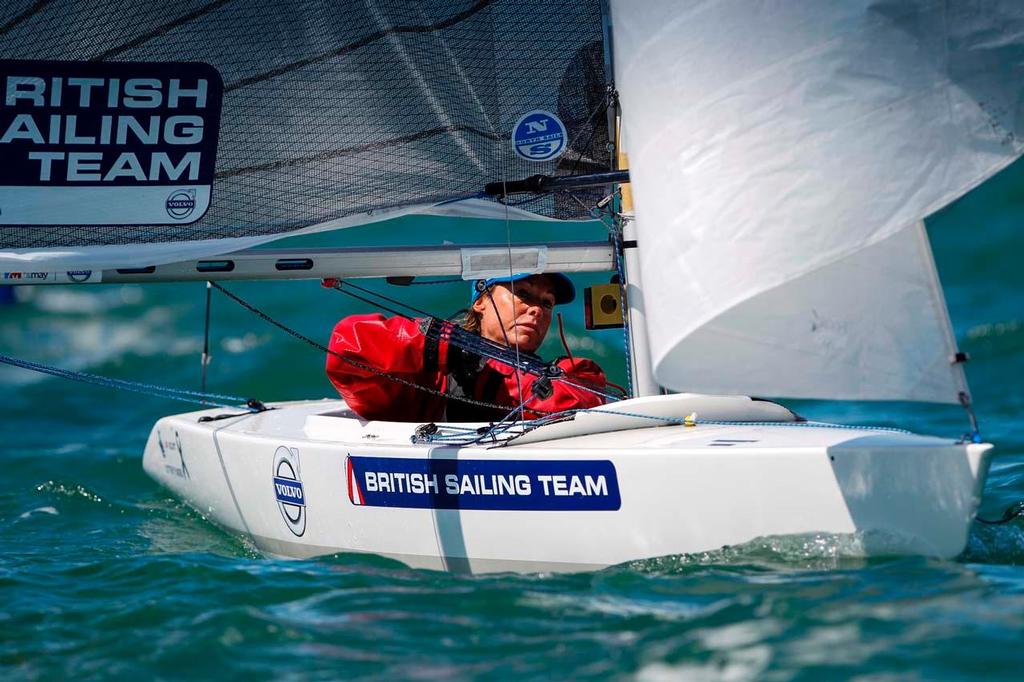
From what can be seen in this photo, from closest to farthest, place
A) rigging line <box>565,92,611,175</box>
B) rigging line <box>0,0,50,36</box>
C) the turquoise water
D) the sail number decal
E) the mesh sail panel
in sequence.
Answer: the turquoise water → the sail number decal → rigging line <box>0,0,50,36</box> → the mesh sail panel → rigging line <box>565,92,611,175</box>

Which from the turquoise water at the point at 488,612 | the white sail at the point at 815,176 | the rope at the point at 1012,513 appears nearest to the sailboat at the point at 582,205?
the white sail at the point at 815,176

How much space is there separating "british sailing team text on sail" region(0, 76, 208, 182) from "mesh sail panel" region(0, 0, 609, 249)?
0.08 meters

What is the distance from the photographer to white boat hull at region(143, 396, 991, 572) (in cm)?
260

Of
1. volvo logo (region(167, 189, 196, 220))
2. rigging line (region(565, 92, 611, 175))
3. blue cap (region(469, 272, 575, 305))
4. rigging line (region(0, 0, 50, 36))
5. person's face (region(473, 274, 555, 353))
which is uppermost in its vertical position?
rigging line (region(0, 0, 50, 36))

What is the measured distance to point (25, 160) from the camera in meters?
3.30

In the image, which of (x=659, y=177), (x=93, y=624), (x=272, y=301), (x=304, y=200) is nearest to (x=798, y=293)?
(x=659, y=177)

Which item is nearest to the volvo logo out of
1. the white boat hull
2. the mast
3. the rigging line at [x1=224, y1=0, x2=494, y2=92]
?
the rigging line at [x1=224, y1=0, x2=494, y2=92]

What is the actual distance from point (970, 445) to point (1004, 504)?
4.62ft

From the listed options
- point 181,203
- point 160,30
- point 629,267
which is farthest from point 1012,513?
point 160,30

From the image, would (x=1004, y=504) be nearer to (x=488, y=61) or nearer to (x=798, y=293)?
(x=798, y=293)

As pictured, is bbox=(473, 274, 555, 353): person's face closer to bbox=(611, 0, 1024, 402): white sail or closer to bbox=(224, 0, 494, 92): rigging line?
bbox=(224, 0, 494, 92): rigging line

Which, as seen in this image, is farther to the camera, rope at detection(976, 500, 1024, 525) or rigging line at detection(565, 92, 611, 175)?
rigging line at detection(565, 92, 611, 175)

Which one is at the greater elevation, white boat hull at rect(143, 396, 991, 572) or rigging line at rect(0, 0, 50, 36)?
rigging line at rect(0, 0, 50, 36)

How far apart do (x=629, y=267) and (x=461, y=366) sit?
0.57 m
